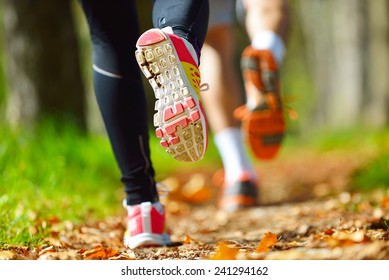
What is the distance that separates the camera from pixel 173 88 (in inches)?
65.2

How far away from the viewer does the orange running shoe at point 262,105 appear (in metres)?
2.78

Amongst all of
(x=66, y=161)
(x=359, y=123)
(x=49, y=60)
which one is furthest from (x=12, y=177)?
(x=359, y=123)

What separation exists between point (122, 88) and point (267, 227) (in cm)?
87

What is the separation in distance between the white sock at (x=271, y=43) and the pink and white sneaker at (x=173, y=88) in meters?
1.28

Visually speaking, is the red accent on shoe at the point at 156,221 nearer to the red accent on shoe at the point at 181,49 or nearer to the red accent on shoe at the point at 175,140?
the red accent on shoe at the point at 175,140

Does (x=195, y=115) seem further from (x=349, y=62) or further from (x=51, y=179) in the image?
(x=349, y=62)

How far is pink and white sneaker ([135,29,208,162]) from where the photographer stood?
5.38 ft

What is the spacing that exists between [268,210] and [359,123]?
4.07 m

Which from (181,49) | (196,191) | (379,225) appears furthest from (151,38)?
(196,191)

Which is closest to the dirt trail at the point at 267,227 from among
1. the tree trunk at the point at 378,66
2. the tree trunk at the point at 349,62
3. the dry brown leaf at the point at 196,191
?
the dry brown leaf at the point at 196,191

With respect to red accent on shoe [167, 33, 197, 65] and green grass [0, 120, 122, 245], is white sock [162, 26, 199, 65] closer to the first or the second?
red accent on shoe [167, 33, 197, 65]

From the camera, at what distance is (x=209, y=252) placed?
184cm

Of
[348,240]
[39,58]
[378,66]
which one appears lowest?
[348,240]

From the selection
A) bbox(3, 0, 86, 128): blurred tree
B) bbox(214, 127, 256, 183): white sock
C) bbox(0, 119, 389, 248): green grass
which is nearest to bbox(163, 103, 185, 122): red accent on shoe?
bbox(0, 119, 389, 248): green grass
